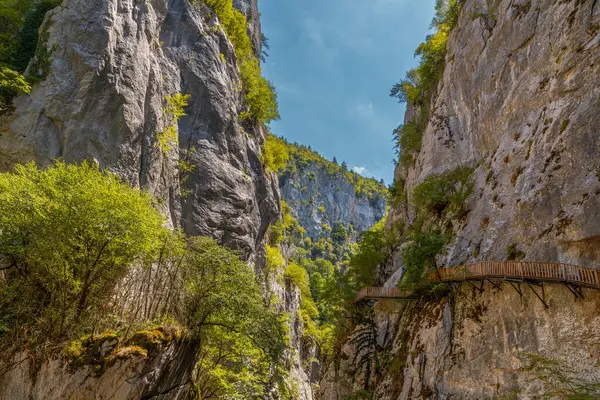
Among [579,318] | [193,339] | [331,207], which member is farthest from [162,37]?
[331,207]

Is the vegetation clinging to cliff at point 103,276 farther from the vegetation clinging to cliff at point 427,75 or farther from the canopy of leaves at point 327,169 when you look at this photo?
the canopy of leaves at point 327,169

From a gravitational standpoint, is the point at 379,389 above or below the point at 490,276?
below

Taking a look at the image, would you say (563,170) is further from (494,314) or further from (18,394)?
(18,394)

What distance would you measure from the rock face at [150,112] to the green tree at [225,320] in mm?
7038

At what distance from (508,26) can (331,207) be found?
89.6 m

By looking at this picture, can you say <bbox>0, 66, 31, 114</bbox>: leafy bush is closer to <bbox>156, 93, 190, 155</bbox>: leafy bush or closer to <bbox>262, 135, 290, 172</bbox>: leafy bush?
<bbox>156, 93, 190, 155</bbox>: leafy bush

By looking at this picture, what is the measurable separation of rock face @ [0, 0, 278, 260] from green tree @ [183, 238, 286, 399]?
23.1 feet

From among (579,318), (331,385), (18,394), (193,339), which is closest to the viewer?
(579,318)

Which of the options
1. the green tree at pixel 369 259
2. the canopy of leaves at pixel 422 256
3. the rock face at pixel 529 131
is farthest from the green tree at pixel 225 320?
the green tree at pixel 369 259

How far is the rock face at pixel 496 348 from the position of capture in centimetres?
1016

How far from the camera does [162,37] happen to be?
2620 cm

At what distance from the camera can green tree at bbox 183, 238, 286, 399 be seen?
15.4 m

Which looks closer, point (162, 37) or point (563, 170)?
point (563, 170)

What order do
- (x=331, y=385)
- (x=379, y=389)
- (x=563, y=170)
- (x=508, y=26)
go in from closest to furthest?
(x=563, y=170), (x=379, y=389), (x=508, y=26), (x=331, y=385)
